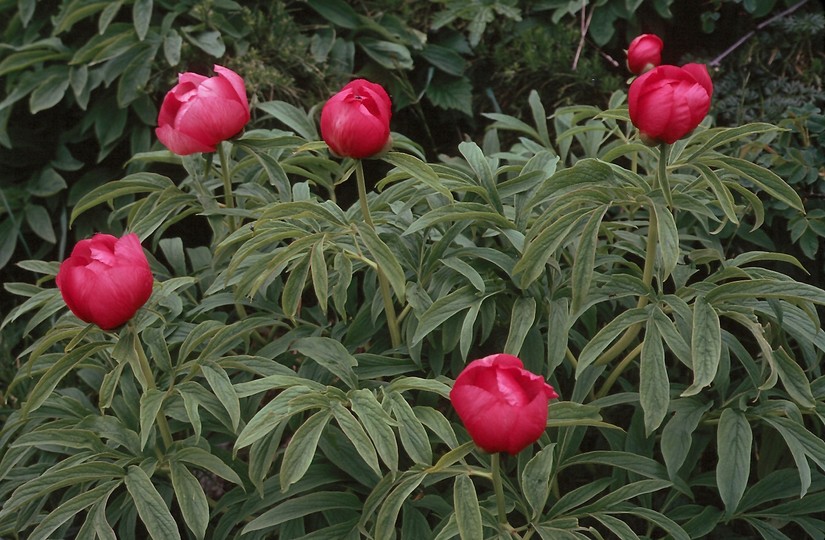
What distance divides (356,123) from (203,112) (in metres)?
0.28

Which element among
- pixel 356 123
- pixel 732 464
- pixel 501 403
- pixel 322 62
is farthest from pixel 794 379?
pixel 322 62

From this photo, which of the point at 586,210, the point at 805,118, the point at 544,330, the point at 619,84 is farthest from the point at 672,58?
the point at 586,210

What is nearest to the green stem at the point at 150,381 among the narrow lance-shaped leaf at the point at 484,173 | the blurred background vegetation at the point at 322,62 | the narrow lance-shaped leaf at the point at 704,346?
the narrow lance-shaped leaf at the point at 484,173

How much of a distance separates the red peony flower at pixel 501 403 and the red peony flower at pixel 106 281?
1.54 ft

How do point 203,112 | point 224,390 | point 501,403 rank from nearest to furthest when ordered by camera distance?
point 501,403
point 224,390
point 203,112

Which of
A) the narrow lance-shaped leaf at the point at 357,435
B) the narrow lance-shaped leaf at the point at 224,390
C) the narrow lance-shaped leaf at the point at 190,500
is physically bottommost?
the narrow lance-shaped leaf at the point at 190,500

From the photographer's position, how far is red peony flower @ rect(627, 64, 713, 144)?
1216mm

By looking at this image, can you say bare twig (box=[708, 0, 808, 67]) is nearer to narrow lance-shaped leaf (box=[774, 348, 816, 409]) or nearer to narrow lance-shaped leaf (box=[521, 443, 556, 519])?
narrow lance-shaped leaf (box=[774, 348, 816, 409])

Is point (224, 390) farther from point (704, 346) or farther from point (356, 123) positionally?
point (704, 346)

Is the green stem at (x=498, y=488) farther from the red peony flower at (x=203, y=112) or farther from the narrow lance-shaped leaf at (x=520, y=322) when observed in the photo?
the red peony flower at (x=203, y=112)

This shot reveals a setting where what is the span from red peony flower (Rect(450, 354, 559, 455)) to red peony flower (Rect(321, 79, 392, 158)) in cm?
37

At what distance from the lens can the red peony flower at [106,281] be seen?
1232 millimetres

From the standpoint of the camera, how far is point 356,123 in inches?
50.0

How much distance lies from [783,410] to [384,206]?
27.4 inches
